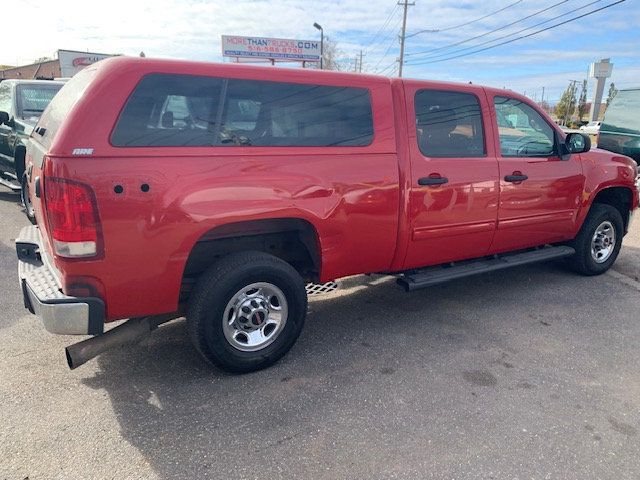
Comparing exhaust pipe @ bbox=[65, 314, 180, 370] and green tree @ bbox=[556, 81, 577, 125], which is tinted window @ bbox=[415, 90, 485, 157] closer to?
exhaust pipe @ bbox=[65, 314, 180, 370]

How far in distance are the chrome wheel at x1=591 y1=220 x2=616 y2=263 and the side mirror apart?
1.06 meters

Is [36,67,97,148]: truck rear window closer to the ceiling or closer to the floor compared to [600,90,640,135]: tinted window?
closer to the floor

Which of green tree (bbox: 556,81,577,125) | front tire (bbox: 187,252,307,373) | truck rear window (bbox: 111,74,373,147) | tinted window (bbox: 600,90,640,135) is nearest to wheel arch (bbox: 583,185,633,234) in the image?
truck rear window (bbox: 111,74,373,147)

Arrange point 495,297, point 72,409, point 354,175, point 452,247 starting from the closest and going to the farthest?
point 72,409 → point 354,175 → point 452,247 → point 495,297

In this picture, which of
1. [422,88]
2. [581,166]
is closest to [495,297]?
[581,166]

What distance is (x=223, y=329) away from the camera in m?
3.14

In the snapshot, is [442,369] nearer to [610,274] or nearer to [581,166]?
[581,166]

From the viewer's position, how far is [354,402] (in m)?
3.05

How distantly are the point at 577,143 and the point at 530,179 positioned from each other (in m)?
0.79

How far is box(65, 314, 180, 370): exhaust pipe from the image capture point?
2.86 meters

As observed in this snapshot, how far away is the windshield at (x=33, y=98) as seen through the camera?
7809 millimetres

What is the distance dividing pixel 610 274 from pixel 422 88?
136 inches

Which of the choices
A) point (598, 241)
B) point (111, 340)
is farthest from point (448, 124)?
point (111, 340)

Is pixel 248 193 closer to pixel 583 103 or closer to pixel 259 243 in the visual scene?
pixel 259 243
